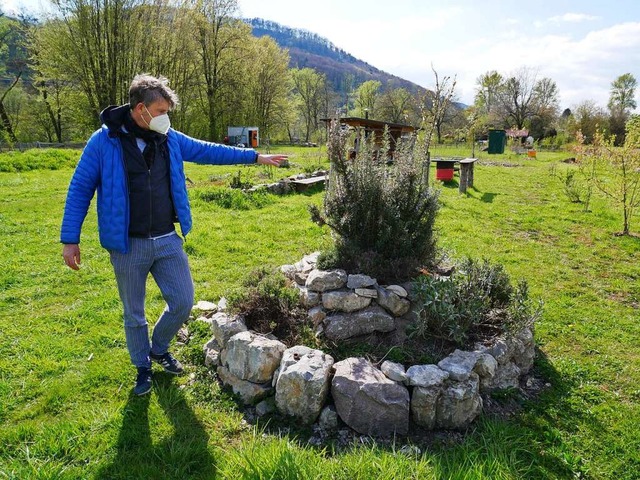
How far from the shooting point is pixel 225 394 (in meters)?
3.24

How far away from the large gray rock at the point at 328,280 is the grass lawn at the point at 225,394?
1207mm

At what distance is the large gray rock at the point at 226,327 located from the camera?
3.47 metres

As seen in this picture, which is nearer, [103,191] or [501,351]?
[103,191]

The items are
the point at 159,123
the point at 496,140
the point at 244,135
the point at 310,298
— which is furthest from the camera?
the point at 496,140

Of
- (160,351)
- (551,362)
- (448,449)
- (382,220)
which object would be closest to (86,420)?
(160,351)

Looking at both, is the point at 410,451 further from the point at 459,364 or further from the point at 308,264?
the point at 308,264

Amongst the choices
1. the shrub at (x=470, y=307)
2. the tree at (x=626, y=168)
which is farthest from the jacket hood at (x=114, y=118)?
the tree at (x=626, y=168)

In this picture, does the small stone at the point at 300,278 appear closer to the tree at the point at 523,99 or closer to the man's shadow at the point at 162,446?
the man's shadow at the point at 162,446

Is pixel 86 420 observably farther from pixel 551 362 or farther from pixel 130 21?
pixel 130 21

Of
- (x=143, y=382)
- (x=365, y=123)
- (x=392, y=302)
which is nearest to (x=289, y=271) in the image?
(x=392, y=302)

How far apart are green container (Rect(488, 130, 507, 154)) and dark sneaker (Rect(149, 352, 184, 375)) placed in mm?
35884

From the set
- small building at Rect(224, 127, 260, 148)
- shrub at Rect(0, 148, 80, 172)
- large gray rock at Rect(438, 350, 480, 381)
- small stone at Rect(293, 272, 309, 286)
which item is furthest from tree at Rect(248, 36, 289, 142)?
large gray rock at Rect(438, 350, 480, 381)

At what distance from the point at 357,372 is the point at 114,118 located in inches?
98.9

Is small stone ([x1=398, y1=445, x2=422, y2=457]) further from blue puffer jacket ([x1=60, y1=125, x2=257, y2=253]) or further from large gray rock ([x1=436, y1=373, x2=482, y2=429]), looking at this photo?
blue puffer jacket ([x1=60, y1=125, x2=257, y2=253])
